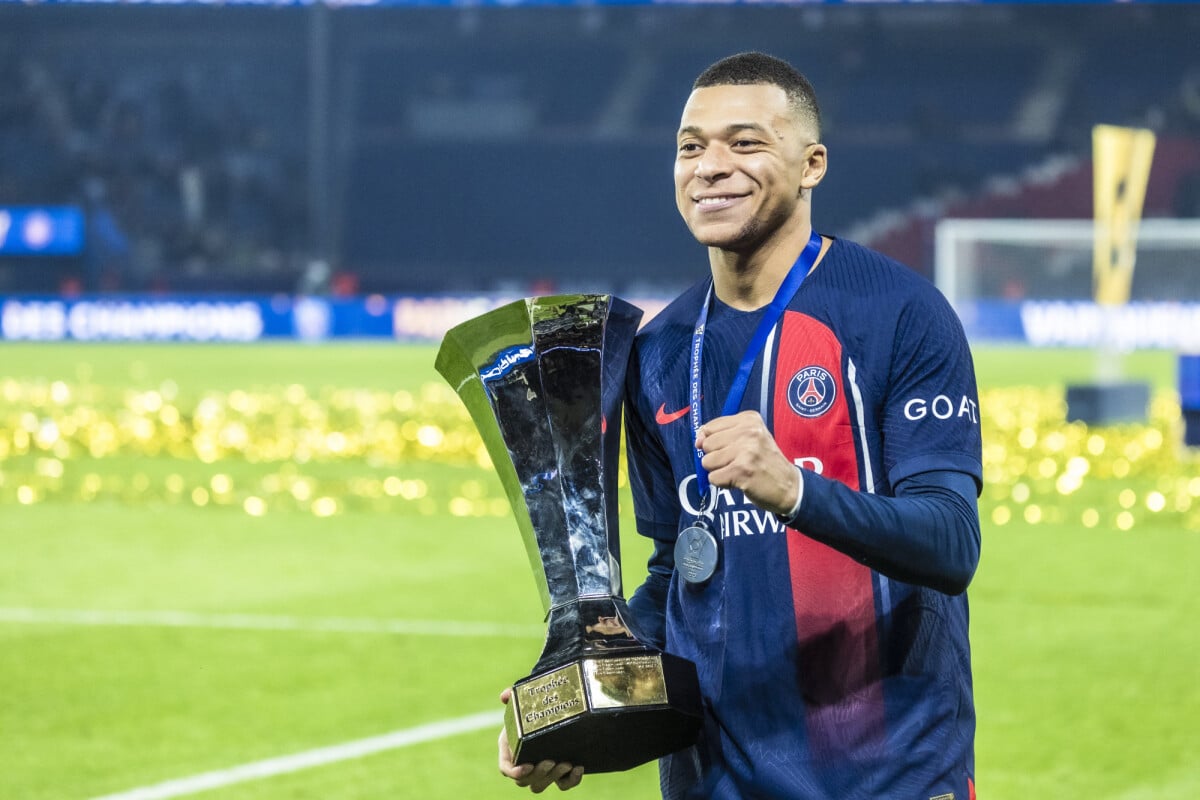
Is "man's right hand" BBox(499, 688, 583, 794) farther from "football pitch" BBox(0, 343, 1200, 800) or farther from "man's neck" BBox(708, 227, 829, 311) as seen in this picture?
"football pitch" BBox(0, 343, 1200, 800)

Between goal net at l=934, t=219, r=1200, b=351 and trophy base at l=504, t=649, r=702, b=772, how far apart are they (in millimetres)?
17486

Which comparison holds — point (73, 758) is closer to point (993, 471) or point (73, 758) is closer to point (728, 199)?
point (728, 199)

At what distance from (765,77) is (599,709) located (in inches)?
33.6

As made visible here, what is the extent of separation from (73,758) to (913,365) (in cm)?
363

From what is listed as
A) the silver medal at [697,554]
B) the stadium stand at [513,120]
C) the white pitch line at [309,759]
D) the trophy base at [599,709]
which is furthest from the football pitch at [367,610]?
the stadium stand at [513,120]

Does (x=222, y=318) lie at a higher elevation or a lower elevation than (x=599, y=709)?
higher

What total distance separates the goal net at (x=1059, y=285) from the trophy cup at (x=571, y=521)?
1740cm

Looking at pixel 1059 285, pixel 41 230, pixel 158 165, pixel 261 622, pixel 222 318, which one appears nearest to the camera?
pixel 261 622

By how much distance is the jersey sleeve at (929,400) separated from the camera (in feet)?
7.50

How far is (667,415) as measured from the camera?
2.52 meters

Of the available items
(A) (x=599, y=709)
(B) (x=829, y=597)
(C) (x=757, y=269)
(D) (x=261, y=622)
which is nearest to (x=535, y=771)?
(A) (x=599, y=709)

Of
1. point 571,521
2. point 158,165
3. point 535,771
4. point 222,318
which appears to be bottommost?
point 535,771

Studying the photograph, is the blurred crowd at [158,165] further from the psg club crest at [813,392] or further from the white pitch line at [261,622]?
the psg club crest at [813,392]

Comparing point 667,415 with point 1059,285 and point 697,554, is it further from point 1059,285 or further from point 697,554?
point 1059,285
